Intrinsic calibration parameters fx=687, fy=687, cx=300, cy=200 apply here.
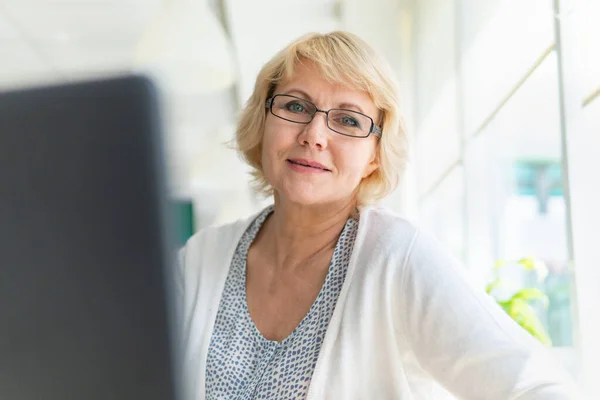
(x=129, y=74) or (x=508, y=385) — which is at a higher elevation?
(x=129, y=74)

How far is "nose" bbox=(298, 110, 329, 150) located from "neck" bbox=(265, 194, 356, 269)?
0.14m

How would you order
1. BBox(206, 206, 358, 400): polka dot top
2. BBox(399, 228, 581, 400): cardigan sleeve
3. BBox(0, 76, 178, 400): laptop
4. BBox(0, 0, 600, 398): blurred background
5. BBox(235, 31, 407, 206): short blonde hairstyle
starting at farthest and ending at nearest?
1. BBox(0, 0, 600, 398): blurred background
2. BBox(235, 31, 407, 206): short blonde hairstyle
3. BBox(206, 206, 358, 400): polka dot top
4. BBox(399, 228, 581, 400): cardigan sleeve
5. BBox(0, 76, 178, 400): laptop

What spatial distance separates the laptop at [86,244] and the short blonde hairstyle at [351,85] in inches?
41.1

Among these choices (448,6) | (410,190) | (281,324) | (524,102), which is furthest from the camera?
(410,190)

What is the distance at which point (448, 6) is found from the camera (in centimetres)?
362

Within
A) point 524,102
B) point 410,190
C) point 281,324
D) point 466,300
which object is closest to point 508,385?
point 466,300

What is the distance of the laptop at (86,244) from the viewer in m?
0.33

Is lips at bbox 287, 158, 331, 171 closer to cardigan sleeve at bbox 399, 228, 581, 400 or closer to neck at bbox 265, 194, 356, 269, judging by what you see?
neck at bbox 265, 194, 356, 269

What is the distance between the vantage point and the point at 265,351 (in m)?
1.32

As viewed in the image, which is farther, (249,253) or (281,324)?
(249,253)

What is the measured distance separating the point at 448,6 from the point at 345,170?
2529 millimetres

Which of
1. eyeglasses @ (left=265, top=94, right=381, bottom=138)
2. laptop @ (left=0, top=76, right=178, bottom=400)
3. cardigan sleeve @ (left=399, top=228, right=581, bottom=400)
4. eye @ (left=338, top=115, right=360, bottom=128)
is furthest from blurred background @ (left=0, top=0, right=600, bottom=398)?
cardigan sleeve @ (left=399, top=228, right=581, bottom=400)

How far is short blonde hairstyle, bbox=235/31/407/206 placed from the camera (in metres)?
1.35

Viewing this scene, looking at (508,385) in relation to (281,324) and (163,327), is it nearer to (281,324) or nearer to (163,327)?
(281,324)
